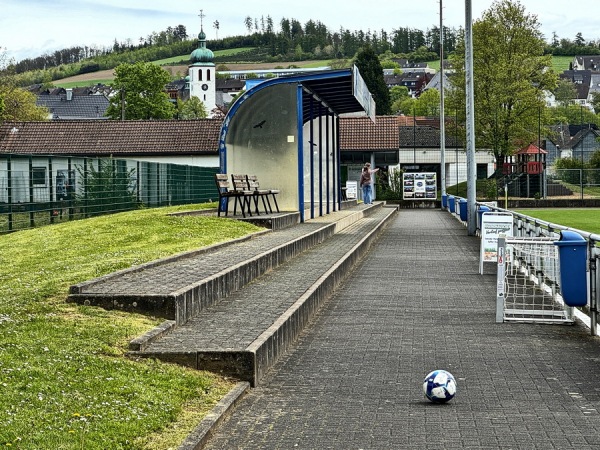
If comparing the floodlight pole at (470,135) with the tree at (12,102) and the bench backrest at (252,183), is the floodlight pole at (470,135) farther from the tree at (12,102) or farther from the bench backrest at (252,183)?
the tree at (12,102)

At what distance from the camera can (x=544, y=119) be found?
86.2 meters

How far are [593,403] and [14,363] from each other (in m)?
4.31

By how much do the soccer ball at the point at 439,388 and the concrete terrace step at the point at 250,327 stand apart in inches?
55.4

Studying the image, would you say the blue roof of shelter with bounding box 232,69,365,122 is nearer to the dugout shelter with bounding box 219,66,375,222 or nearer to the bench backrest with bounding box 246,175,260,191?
the dugout shelter with bounding box 219,66,375,222

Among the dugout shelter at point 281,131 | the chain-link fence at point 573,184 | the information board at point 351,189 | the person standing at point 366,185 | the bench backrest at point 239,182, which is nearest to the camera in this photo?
the bench backrest at point 239,182

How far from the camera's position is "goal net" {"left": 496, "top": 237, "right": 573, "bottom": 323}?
13242mm

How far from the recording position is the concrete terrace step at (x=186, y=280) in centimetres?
1043

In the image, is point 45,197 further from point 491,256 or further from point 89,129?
point 89,129

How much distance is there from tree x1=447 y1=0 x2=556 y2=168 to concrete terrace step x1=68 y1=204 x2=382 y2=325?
213 feet

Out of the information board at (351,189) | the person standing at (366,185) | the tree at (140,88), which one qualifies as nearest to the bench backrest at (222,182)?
the person standing at (366,185)

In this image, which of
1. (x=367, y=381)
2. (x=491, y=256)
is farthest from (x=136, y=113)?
(x=367, y=381)

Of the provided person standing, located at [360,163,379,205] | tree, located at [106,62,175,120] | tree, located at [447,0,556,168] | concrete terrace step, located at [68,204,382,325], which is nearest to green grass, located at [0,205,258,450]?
concrete terrace step, located at [68,204,382,325]

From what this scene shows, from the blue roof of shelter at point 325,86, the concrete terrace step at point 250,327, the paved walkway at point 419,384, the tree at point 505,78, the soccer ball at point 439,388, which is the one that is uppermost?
the tree at point 505,78

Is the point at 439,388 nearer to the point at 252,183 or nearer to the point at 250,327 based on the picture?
Answer: the point at 250,327
